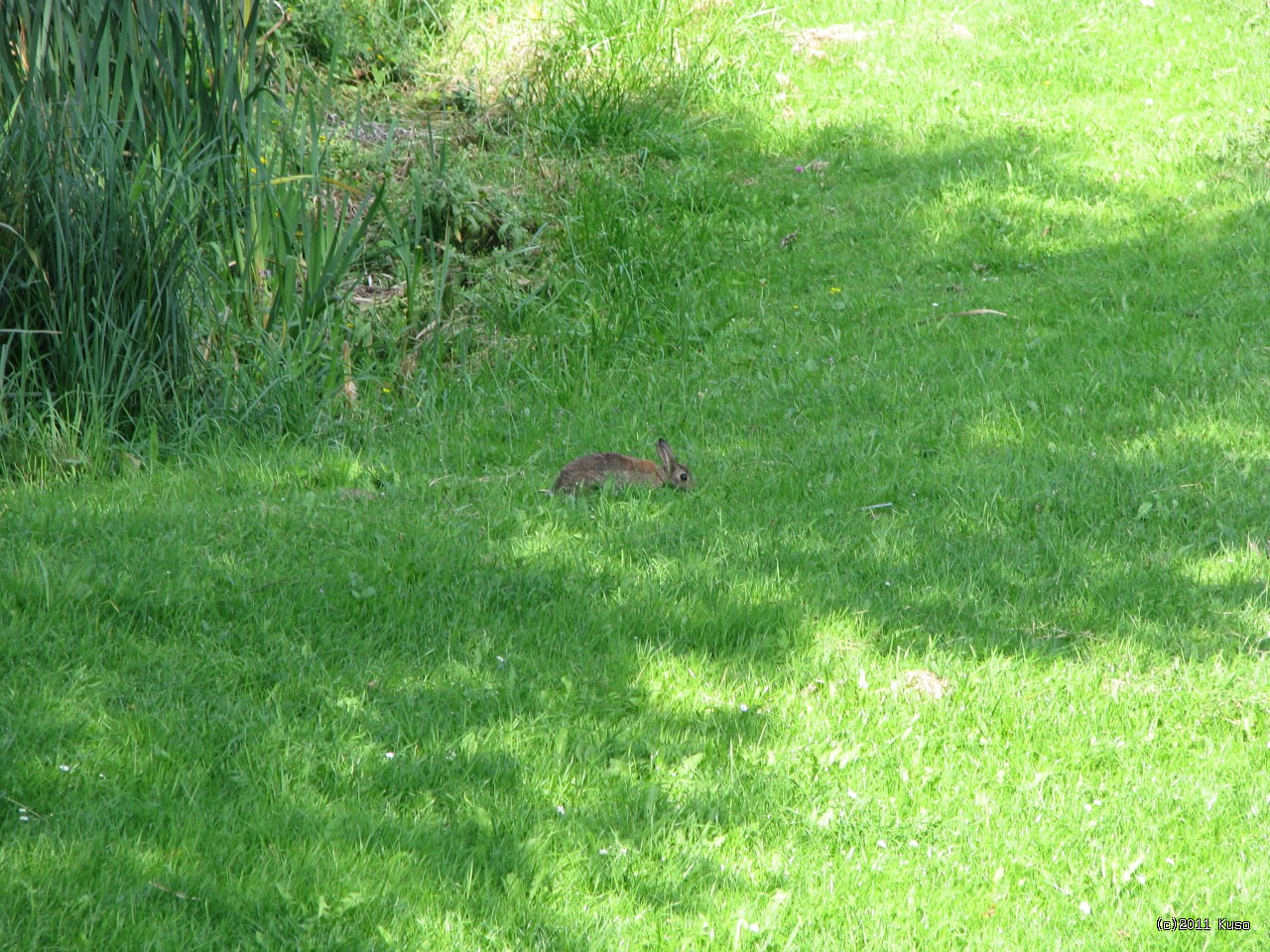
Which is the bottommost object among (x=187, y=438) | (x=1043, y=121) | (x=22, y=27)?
(x=187, y=438)

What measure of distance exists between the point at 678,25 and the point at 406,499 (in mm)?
8165

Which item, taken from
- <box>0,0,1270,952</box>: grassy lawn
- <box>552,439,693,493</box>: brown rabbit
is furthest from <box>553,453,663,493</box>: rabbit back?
<box>0,0,1270,952</box>: grassy lawn

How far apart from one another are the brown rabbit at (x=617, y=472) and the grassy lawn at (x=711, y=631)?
0.11m

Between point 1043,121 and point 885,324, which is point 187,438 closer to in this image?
point 885,324

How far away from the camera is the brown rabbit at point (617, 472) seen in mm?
6121

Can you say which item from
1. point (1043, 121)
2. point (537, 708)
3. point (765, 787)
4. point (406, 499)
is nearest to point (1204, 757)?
point (765, 787)

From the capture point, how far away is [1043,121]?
1115 centimetres

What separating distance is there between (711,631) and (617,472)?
56.9 inches

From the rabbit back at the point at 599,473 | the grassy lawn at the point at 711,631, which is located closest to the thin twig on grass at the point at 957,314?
the grassy lawn at the point at 711,631

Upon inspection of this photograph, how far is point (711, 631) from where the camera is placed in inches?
192

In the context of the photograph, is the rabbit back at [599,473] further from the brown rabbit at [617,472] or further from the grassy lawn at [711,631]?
the grassy lawn at [711,631]

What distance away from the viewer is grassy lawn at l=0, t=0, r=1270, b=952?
3480 mm

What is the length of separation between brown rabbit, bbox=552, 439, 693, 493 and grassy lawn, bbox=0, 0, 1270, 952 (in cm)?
11

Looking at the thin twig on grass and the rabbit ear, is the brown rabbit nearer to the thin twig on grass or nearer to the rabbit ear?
the rabbit ear
